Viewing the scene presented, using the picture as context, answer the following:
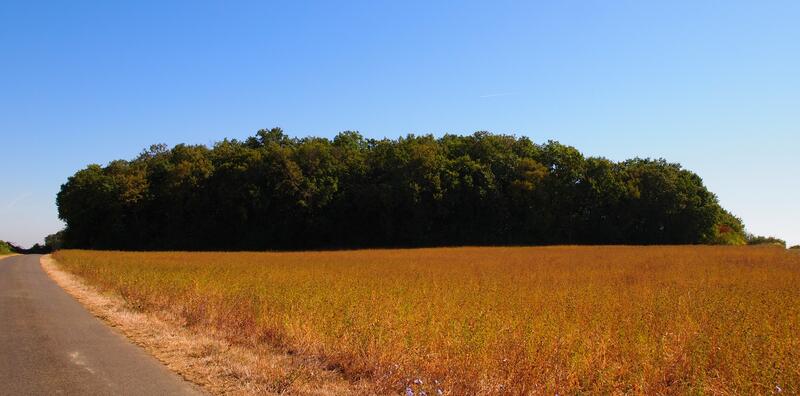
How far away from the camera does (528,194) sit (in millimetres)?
66500

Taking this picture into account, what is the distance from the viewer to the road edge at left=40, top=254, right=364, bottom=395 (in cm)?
600

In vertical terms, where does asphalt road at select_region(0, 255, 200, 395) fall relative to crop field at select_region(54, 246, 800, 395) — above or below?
below

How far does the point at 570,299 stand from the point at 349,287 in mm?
6090

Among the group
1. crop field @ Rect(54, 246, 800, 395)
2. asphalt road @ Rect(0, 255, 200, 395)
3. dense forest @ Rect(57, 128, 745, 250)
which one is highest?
dense forest @ Rect(57, 128, 745, 250)

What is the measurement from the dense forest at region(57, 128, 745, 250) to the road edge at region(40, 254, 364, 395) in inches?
2119

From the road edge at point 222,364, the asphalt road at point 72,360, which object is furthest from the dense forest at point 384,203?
the road edge at point 222,364

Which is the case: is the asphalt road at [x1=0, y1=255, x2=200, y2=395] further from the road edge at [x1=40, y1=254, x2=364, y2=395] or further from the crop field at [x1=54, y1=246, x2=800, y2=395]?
the crop field at [x1=54, y1=246, x2=800, y2=395]

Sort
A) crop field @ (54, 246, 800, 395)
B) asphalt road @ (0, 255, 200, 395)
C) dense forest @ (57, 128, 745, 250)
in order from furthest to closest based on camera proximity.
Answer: dense forest @ (57, 128, 745, 250) < crop field @ (54, 246, 800, 395) < asphalt road @ (0, 255, 200, 395)

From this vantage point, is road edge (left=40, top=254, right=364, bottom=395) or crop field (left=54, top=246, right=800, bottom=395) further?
crop field (left=54, top=246, right=800, bottom=395)

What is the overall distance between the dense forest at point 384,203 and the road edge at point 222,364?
177ft

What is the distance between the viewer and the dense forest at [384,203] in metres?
64.9

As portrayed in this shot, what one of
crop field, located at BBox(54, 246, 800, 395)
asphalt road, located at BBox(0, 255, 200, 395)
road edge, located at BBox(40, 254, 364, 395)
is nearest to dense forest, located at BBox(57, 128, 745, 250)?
crop field, located at BBox(54, 246, 800, 395)

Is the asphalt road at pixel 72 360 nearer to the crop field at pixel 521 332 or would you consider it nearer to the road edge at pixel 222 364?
the road edge at pixel 222 364

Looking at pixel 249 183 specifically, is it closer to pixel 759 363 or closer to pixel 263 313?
pixel 263 313
